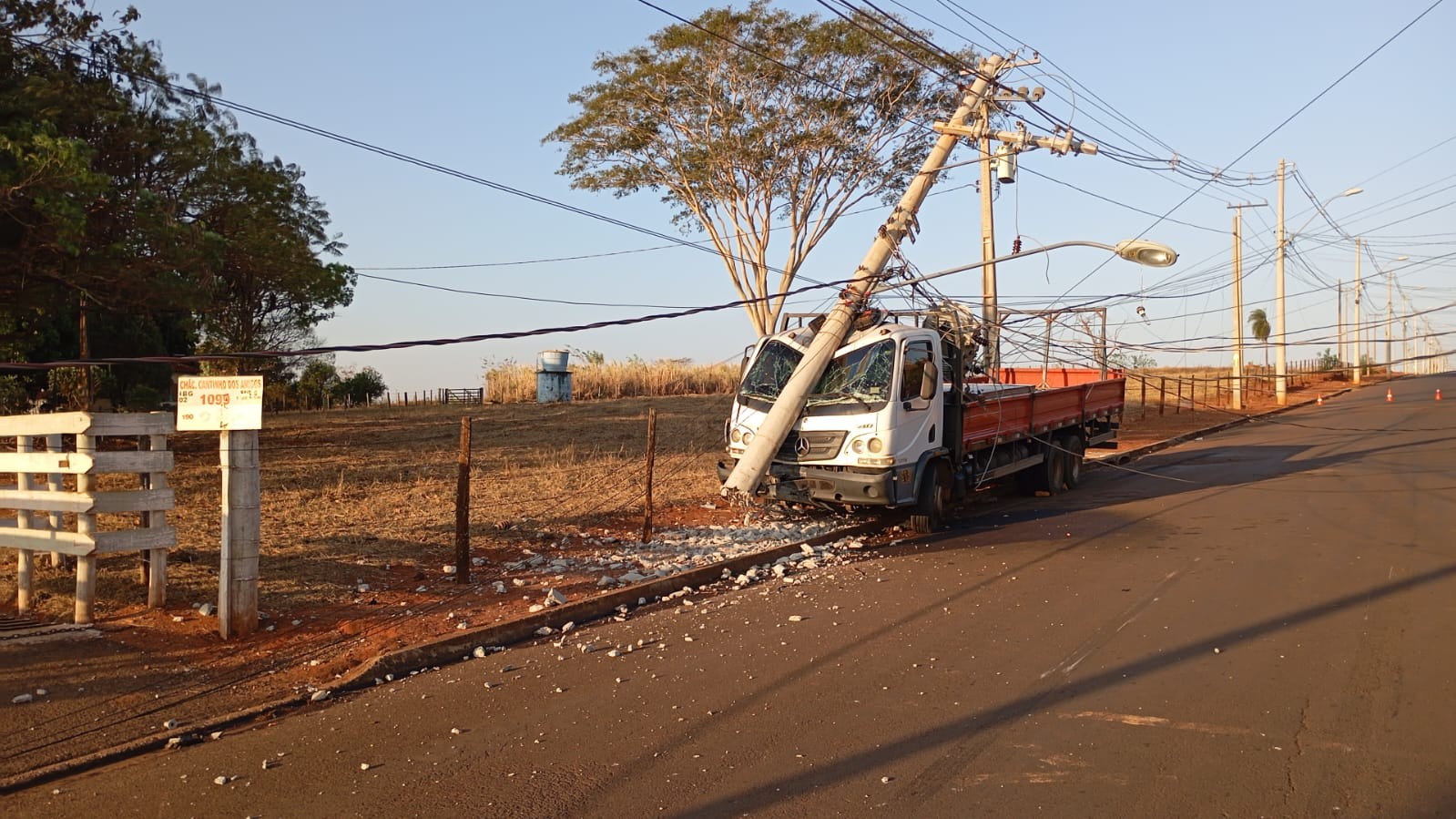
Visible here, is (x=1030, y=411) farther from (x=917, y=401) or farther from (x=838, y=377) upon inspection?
(x=838, y=377)

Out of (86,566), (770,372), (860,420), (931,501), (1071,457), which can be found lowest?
(86,566)

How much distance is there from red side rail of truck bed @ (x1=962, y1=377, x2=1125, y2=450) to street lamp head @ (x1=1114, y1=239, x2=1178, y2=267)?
2391mm

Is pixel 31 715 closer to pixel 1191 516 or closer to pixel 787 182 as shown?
pixel 1191 516

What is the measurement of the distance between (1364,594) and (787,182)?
17.3m

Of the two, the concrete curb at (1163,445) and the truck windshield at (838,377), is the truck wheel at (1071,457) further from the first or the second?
the truck windshield at (838,377)

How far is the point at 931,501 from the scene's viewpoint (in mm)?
13070

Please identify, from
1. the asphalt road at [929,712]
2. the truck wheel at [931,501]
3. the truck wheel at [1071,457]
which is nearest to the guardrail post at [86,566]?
the asphalt road at [929,712]

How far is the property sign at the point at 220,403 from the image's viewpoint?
26.1 feet

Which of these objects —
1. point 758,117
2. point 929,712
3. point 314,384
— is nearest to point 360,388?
point 314,384

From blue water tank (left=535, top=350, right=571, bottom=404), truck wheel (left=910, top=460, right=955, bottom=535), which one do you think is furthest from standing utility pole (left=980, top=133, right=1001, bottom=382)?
blue water tank (left=535, top=350, right=571, bottom=404)

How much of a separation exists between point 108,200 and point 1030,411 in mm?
13659

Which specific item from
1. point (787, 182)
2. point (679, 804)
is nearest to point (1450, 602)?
point (679, 804)

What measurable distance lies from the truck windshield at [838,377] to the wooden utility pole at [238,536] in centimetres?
691

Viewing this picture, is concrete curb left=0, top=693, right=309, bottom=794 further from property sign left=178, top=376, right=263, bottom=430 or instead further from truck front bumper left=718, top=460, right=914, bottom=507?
truck front bumper left=718, top=460, right=914, bottom=507
